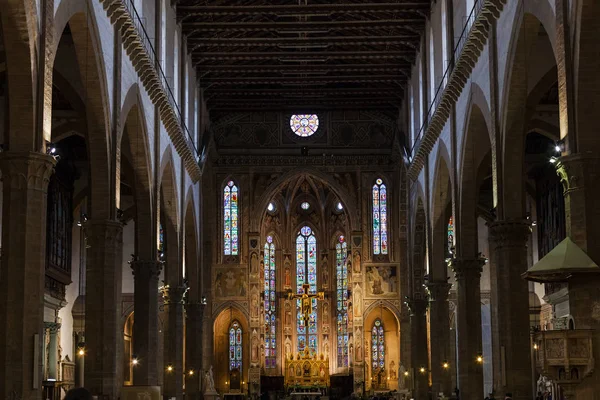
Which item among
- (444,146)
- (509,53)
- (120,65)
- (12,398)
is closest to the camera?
(12,398)

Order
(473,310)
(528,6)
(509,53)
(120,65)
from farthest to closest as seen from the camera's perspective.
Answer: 1. (473,310)
2. (120,65)
3. (509,53)
4. (528,6)

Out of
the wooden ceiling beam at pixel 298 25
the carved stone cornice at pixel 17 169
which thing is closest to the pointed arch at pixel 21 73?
the carved stone cornice at pixel 17 169

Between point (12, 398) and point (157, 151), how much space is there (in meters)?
17.5

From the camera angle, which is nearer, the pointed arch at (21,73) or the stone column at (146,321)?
the pointed arch at (21,73)

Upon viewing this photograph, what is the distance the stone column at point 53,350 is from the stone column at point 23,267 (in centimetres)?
2668

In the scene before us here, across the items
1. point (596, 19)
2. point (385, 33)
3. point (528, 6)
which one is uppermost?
point (385, 33)

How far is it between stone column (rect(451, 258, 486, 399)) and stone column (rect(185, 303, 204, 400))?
17.3 metres

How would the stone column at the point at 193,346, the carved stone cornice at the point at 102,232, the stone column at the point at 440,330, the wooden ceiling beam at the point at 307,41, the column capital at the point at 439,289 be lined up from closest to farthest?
the carved stone cornice at the point at 102,232 → the stone column at the point at 440,330 → the column capital at the point at 439,289 → the wooden ceiling beam at the point at 307,41 → the stone column at the point at 193,346

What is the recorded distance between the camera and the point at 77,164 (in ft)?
159

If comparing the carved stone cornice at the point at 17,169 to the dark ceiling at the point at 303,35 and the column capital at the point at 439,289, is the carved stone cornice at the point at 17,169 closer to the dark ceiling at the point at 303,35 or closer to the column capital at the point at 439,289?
the dark ceiling at the point at 303,35

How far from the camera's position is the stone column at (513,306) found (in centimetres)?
2709

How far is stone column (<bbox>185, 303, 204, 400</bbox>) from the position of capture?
48.9m

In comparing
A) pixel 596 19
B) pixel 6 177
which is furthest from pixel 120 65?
pixel 596 19

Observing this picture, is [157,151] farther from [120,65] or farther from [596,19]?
[596,19]
